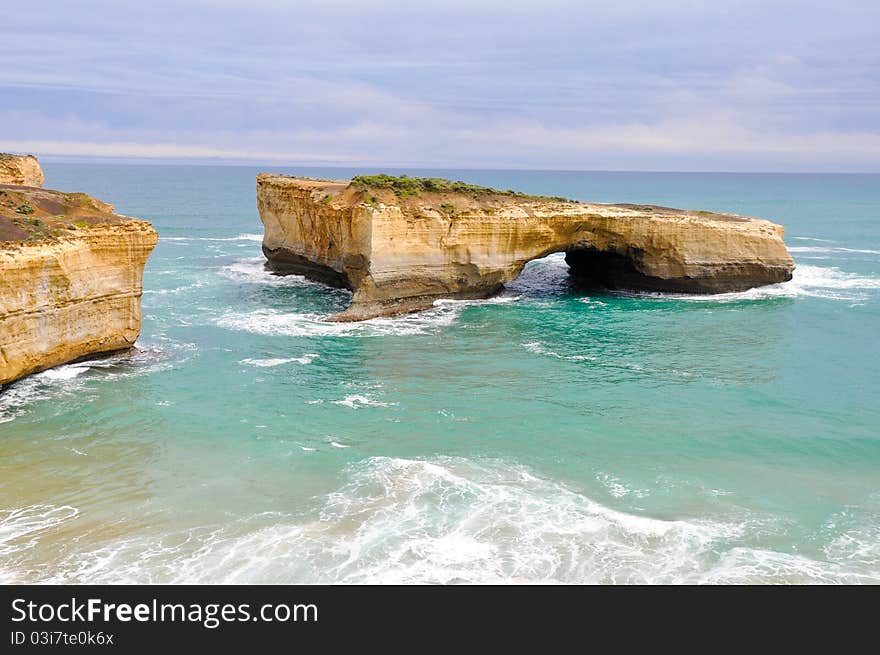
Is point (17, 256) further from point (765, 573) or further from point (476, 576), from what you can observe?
point (765, 573)

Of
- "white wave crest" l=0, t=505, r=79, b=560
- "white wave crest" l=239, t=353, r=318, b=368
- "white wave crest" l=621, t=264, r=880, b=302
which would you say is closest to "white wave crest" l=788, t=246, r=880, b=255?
"white wave crest" l=621, t=264, r=880, b=302

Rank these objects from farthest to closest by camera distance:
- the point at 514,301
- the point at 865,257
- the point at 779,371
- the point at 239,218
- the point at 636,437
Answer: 1. the point at 239,218
2. the point at 865,257
3. the point at 514,301
4. the point at 779,371
5. the point at 636,437

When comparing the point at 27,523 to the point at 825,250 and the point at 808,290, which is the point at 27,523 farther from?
the point at 825,250

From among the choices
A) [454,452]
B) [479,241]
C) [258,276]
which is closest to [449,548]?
[454,452]

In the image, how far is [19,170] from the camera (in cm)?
4850

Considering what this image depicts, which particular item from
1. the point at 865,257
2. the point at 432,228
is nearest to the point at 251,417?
the point at 432,228

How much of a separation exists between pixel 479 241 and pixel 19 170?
28.8 metres

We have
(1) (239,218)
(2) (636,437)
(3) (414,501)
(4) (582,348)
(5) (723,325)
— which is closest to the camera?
(3) (414,501)

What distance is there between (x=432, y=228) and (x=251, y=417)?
19072mm

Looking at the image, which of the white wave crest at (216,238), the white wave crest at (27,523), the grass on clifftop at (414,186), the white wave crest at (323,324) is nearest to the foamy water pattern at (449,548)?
the white wave crest at (27,523)

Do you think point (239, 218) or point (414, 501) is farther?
point (239, 218)

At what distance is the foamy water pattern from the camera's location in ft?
54.5

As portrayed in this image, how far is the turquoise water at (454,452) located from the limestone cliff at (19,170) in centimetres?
1496

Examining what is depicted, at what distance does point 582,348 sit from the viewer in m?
35.1
